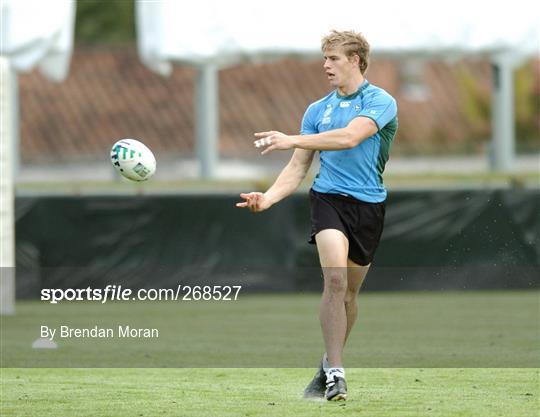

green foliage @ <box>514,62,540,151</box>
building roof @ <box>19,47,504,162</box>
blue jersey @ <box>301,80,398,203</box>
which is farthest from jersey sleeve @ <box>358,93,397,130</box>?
green foliage @ <box>514,62,540,151</box>

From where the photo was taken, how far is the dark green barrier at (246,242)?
16500mm

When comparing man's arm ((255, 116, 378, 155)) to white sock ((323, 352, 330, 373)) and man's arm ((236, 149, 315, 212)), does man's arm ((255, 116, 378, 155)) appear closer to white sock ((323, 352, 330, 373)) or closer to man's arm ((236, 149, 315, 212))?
man's arm ((236, 149, 315, 212))

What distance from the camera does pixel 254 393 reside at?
8812 millimetres

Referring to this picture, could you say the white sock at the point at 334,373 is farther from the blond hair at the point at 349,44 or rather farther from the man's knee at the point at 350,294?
the blond hair at the point at 349,44

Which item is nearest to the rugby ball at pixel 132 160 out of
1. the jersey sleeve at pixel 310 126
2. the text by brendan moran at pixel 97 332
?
the jersey sleeve at pixel 310 126

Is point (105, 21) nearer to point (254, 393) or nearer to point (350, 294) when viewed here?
point (254, 393)

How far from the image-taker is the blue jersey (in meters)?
8.42

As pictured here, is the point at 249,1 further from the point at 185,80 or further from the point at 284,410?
the point at 185,80

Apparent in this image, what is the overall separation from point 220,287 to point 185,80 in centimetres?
3452

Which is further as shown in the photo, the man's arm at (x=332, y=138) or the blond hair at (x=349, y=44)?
the blond hair at (x=349, y=44)

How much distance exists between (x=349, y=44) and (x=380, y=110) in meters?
0.42

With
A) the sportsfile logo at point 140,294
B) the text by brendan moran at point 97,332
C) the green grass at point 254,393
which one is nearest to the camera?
the green grass at point 254,393

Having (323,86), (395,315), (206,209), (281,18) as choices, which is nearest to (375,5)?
(281,18)

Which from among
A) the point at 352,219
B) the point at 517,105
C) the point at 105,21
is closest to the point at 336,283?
the point at 352,219
